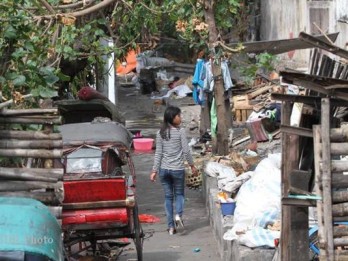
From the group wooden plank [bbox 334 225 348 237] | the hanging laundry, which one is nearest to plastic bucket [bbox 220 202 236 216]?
wooden plank [bbox 334 225 348 237]

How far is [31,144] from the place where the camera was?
8430 mm

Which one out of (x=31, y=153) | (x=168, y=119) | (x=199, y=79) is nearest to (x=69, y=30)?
(x=168, y=119)

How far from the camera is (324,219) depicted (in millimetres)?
6938

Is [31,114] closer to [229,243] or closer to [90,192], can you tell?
[90,192]

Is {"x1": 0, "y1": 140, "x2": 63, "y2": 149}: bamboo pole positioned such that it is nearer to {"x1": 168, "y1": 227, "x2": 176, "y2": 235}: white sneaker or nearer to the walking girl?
the walking girl

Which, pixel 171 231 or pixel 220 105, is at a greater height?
pixel 220 105

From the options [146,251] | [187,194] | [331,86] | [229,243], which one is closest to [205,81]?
Answer: [187,194]

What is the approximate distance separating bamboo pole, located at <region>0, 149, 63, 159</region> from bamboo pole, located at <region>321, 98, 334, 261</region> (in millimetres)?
2736

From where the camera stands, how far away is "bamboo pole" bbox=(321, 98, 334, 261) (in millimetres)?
6895

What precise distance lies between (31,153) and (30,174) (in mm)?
301

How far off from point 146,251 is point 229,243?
2322 mm

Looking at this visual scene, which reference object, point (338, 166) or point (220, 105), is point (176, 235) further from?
point (338, 166)

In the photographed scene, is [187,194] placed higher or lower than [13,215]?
lower

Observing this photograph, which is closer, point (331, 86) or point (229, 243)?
point (331, 86)
